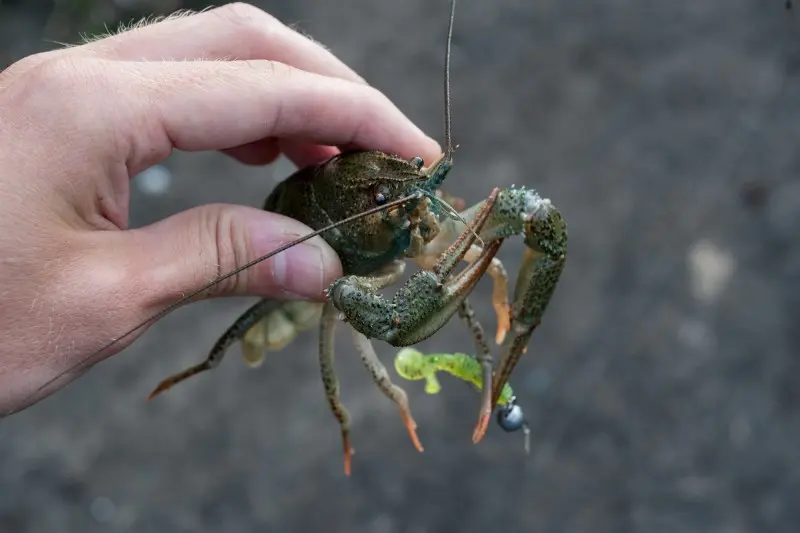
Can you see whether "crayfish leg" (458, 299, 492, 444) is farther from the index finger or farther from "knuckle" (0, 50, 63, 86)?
"knuckle" (0, 50, 63, 86)

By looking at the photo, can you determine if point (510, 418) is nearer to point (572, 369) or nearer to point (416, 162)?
point (416, 162)

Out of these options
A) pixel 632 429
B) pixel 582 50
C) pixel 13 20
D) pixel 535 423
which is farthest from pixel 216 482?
pixel 13 20

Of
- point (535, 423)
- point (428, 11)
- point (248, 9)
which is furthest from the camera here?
point (428, 11)

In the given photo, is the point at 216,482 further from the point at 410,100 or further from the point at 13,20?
the point at 13,20

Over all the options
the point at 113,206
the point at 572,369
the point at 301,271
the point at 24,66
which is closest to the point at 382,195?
the point at 301,271

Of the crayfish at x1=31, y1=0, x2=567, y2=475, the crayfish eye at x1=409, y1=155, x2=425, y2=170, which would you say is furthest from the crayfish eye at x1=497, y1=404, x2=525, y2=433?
the crayfish eye at x1=409, y1=155, x2=425, y2=170
